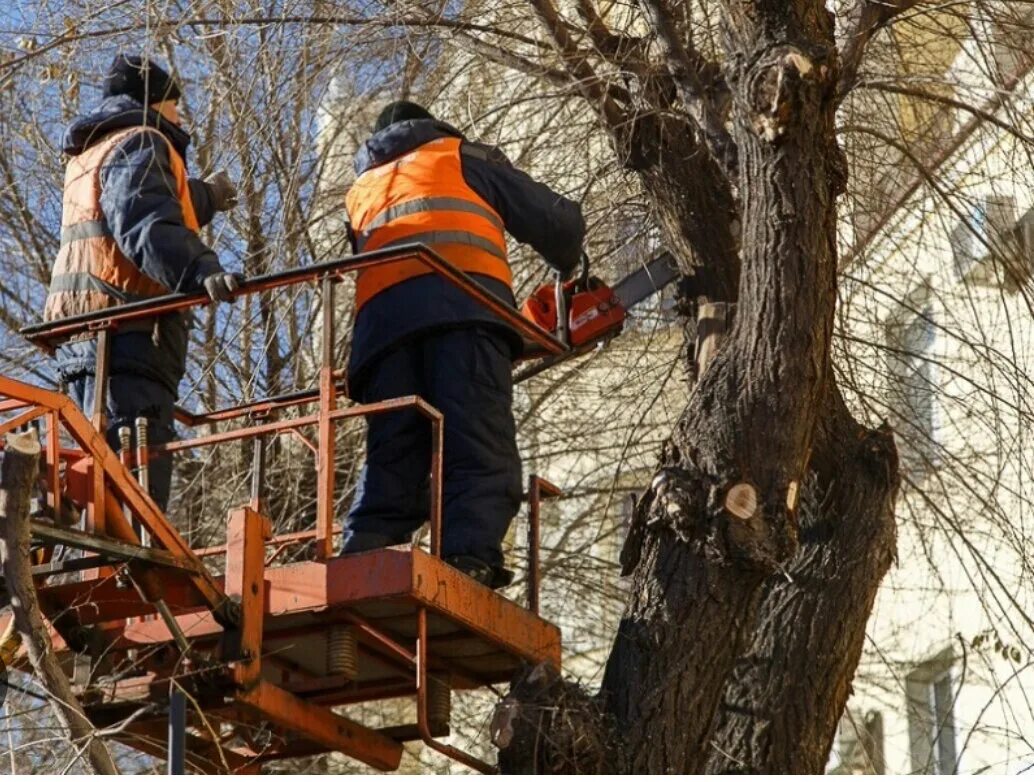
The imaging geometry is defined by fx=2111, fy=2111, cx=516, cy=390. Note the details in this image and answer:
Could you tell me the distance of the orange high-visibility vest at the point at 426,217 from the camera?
706 centimetres

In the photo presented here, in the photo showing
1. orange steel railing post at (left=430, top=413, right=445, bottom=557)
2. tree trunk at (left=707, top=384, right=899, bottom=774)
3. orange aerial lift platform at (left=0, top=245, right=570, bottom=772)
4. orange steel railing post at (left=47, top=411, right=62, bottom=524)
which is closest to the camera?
orange steel railing post at (left=47, top=411, right=62, bottom=524)

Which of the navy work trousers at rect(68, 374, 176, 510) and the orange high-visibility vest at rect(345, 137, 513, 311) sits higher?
the orange high-visibility vest at rect(345, 137, 513, 311)

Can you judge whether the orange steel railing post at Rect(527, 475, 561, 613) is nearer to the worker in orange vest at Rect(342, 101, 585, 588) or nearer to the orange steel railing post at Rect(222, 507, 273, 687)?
the worker in orange vest at Rect(342, 101, 585, 588)

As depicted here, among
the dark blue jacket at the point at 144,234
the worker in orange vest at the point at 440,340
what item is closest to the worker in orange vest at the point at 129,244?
the dark blue jacket at the point at 144,234

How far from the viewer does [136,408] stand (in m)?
7.09

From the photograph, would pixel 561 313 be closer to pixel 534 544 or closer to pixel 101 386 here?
pixel 534 544

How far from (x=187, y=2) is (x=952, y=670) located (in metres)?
9.53

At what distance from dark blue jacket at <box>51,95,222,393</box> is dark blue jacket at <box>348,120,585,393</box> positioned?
0.62 m

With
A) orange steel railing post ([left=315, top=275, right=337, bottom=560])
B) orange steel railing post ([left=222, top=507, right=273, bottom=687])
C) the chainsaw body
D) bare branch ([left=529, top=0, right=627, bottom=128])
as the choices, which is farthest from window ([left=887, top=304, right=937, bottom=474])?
orange steel railing post ([left=222, top=507, right=273, bottom=687])

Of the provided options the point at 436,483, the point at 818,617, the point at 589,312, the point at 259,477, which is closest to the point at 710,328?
the point at 589,312

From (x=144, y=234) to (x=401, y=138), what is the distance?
3.25ft

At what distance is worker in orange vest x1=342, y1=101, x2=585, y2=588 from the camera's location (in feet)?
22.4

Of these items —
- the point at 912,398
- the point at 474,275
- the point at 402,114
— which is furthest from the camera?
the point at 912,398

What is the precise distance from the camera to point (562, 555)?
12.1 m
